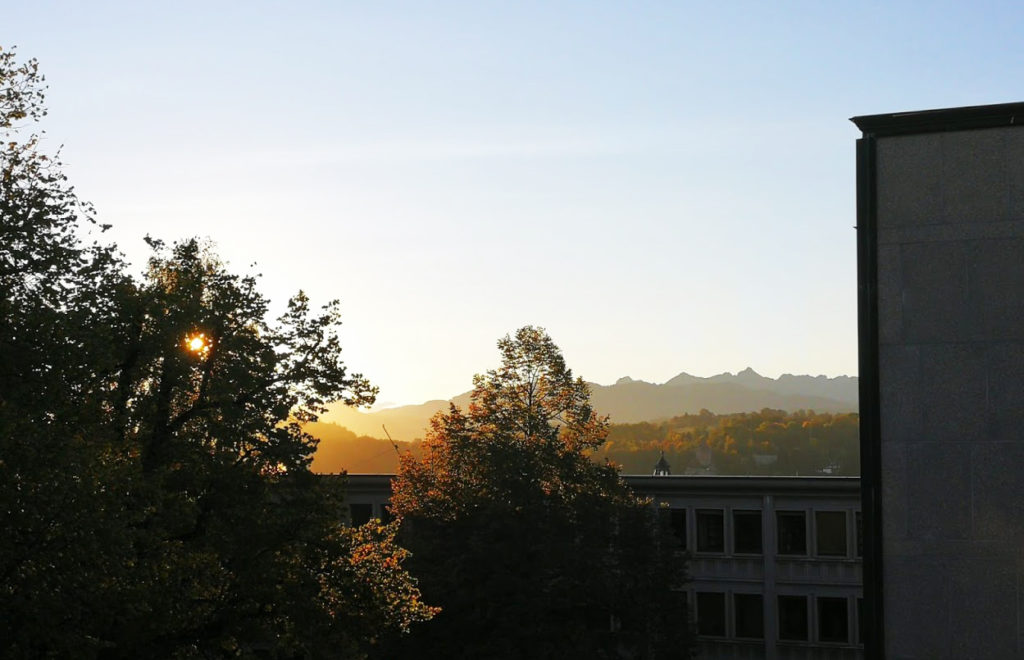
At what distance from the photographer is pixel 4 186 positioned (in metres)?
26.8

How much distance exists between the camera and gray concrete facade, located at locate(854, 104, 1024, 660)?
20.0 m

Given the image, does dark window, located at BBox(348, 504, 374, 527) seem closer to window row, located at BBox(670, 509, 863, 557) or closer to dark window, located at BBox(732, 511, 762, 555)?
window row, located at BBox(670, 509, 863, 557)

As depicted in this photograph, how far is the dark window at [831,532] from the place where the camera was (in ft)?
210

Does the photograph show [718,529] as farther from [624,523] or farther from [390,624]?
[390,624]

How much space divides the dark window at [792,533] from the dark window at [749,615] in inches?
111

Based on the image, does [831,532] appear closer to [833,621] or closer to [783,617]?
[833,621]

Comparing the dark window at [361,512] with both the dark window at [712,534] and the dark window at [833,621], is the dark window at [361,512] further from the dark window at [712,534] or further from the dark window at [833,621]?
the dark window at [833,621]

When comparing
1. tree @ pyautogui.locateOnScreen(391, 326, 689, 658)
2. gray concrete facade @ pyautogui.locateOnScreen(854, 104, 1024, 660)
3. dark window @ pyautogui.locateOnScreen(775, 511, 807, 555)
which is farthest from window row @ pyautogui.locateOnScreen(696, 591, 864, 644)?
gray concrete facade @ pyautogui.locateOnScreen(854, 104, 1024, 660)

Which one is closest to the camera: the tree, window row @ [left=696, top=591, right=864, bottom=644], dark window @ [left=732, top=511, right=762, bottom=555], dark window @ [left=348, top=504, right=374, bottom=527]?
the tree

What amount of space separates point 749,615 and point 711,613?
1916 millimetres

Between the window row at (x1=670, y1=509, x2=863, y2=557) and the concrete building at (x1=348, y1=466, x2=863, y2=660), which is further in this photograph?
the window row at (x1=670, y1=509, x2=863, y2=557)

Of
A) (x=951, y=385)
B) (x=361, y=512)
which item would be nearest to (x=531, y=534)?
(x=951, y=385)

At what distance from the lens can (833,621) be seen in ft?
209

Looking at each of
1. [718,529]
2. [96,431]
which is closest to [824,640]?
[718,529]
